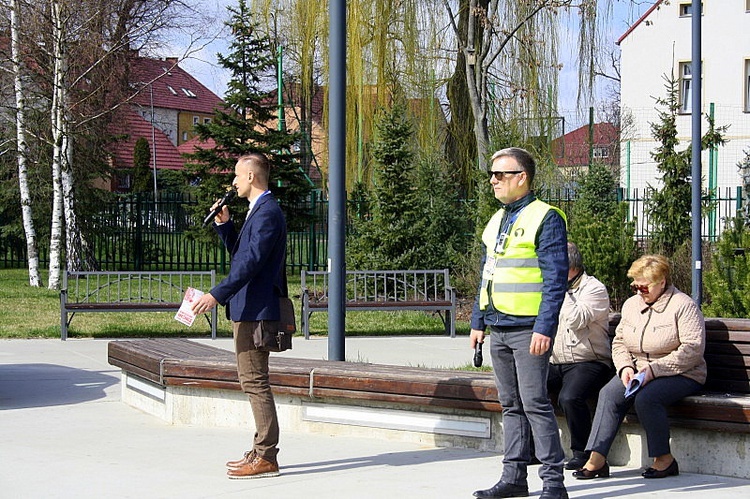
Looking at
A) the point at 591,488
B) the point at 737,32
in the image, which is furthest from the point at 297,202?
the point at 737,32

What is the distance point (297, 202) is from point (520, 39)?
6374 mm

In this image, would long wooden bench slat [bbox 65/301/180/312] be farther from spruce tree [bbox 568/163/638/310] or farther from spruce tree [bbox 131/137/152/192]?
spruce tree [bbox 131/137/152/192]

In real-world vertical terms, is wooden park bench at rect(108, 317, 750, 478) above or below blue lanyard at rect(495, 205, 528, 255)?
below

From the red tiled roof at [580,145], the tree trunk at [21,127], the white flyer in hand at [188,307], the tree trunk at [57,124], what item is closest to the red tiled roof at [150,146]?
the red tiled roof at [580,145]

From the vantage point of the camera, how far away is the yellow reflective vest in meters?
5.47

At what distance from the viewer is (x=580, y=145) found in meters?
31.7

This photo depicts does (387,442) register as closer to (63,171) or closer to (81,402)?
(81,402)

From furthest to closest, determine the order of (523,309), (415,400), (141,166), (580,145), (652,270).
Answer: (141,166), (580,145), (415,400), (652,270), (523,309)

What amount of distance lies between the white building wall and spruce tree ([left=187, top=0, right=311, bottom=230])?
1362cm

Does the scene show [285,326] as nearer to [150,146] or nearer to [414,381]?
[414,381]

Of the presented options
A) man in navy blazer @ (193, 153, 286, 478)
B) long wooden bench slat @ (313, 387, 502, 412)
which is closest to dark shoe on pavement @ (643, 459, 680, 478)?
long wooden bench slat @ (313, 387, 502, 412)

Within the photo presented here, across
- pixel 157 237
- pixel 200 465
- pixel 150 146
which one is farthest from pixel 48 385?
pixel 150 146

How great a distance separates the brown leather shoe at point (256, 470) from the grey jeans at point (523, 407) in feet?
4.59

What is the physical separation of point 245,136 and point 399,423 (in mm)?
16218
